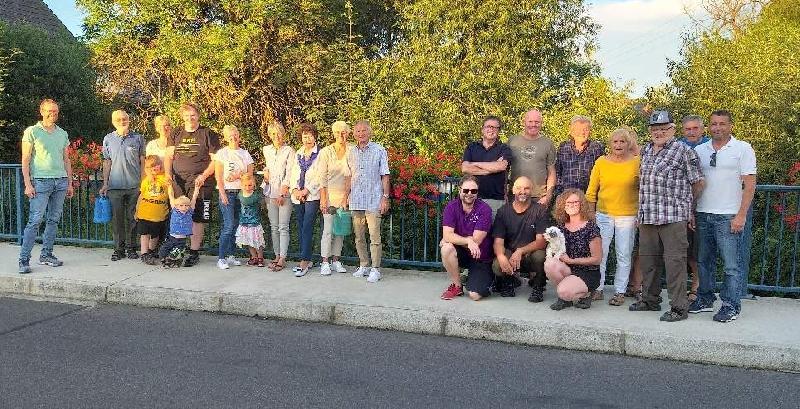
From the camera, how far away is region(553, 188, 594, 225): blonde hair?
629 cm

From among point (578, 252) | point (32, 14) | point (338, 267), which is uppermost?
point (32, 14)

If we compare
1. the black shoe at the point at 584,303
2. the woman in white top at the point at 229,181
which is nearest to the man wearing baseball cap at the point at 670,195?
the black shoe at the point at 584,303

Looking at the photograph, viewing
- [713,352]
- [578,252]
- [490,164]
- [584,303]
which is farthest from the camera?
[490,164]

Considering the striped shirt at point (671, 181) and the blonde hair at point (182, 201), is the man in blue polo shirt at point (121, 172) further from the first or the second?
the striped shirt at point (671, 181)

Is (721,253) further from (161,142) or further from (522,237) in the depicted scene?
(161,142)

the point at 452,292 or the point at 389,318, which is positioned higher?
the point at 452,292

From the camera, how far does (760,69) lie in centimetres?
1414

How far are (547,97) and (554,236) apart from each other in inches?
450

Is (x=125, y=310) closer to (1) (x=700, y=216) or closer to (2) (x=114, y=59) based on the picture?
(1) (x=700, y=216)

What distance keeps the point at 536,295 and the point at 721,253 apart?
1.67m

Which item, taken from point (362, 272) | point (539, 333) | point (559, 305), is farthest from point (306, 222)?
point (539, 333)

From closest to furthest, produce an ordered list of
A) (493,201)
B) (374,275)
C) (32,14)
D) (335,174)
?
(493,201) → (374,275) → (335,174) → (32,14)

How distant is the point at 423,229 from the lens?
8.02 meters

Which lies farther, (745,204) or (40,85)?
(40,85)
